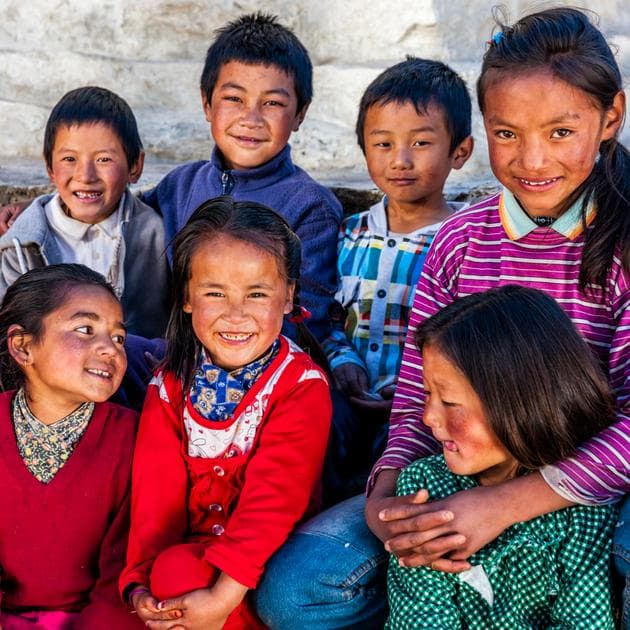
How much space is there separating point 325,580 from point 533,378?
0.69m

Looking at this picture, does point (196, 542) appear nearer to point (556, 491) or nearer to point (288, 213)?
point (556, 491)

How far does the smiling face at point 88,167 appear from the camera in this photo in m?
3.44

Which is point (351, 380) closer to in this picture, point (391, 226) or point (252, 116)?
point (391, 226)

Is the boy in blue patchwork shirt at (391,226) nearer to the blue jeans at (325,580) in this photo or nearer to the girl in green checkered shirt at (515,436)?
the blue jeans at (325,580)

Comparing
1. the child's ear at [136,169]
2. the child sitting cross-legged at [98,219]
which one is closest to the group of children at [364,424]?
the child sitting cross-legged at [98,219]

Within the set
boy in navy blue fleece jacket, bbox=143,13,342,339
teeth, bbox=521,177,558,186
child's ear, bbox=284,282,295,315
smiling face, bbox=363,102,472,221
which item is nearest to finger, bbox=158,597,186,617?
child's ear, bbox=284,282,295,315

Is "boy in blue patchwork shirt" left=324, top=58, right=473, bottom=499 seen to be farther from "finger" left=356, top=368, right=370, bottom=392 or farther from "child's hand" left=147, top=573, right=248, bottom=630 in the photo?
"child's hand" left=147, top=573, right=248, bottom=630

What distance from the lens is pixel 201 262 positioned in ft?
8.77

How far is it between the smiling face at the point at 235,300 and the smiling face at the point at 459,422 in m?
0.50

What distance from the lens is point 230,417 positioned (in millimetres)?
2621

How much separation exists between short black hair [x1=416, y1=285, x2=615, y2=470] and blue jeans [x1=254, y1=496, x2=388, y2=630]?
0.46 metres

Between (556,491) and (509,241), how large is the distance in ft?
2.21

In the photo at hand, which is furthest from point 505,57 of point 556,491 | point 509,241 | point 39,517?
point 39,517

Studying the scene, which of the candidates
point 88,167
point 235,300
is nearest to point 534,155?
point 235,300
